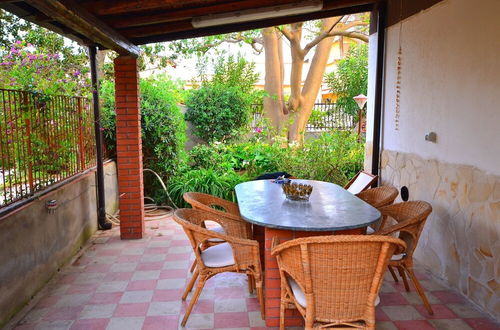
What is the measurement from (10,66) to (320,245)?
353cm

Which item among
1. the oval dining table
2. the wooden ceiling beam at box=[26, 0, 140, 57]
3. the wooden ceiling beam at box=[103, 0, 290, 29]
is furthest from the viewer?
the wooden ceiling beam at box=[103, 0, 290, 29]

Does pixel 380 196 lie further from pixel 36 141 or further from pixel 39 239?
pixel 36 141

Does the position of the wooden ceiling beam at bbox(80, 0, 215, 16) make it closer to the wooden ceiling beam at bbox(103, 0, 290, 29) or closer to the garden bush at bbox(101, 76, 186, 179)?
the wooden ceiling beam at bbox(103, 0, 290, 29)

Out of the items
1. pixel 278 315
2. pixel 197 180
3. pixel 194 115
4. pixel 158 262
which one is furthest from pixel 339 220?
pixel 194 115

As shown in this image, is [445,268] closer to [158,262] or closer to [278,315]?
[278,315]

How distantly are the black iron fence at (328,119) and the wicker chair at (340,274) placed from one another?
994cm

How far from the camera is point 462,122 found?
10.8ft

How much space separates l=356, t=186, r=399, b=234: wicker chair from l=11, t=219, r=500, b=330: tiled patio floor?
70 cm

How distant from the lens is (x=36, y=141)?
364 centimetres

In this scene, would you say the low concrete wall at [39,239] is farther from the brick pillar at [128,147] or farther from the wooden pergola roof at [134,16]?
the wooden pergola roof at [134,16]

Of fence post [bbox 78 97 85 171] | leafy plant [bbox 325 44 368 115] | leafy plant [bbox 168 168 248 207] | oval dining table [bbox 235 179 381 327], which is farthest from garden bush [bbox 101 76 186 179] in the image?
leafy plant [bbox 325 44 368 115]

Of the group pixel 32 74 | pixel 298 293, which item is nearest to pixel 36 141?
pixel 32 74

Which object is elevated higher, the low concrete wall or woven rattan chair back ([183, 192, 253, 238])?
woven rattan chair back ([183, 192, 253, 238])

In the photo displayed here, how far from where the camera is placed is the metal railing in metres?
3.21
